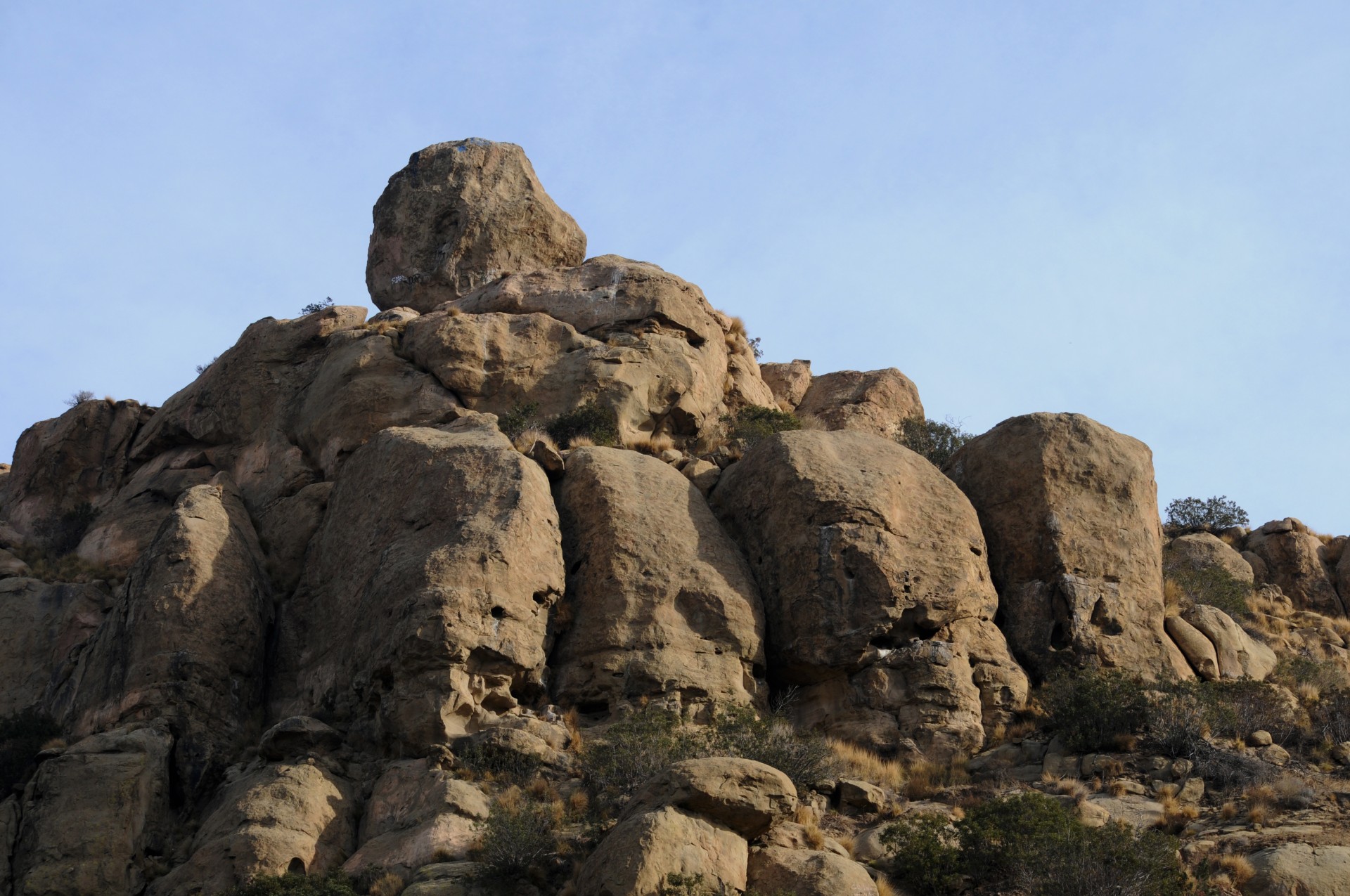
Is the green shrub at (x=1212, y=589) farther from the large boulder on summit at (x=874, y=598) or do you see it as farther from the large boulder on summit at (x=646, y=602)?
the large boulder on summit at (x=646, y=602)

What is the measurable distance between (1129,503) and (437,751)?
557 inches

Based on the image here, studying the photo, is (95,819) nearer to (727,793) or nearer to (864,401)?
(727,793)

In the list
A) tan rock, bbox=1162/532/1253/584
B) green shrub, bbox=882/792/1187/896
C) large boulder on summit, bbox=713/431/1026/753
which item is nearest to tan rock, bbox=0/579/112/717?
large boulder on summit, bbox=713/431/1026/753

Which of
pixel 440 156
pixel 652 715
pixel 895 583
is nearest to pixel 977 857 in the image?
pixel 652 715

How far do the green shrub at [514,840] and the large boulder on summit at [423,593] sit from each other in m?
2.63

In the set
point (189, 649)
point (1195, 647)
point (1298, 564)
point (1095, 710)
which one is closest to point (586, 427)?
point (189, 649)

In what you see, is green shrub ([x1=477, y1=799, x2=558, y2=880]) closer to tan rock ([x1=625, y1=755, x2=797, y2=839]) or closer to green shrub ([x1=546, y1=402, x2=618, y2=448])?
tan rock ([x1=625, y1=755, x2=797, y2=839])

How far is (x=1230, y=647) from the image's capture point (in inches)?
1070

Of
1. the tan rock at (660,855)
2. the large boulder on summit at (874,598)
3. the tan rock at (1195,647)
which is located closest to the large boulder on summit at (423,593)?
the large boulder on summit at (874,598)

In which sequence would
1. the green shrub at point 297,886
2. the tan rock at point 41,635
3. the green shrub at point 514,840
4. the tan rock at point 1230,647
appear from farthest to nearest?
the tan rock at point 1230,647, the tan rock at point 41,635, the green shrub at point 514,840, the green shrub at point 297,886

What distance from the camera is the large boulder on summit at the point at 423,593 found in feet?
70.1

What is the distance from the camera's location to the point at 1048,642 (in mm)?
25469

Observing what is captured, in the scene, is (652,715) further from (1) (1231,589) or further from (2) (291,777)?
(1) (1231,589)

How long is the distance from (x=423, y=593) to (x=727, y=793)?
21.5 ft
